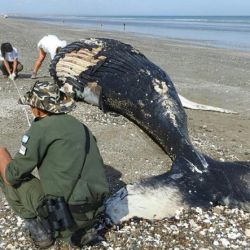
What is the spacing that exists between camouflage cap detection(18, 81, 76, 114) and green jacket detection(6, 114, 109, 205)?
79mm

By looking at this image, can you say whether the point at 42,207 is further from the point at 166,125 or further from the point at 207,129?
the point at 207,129

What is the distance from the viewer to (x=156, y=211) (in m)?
4.99

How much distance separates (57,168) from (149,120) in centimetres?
360

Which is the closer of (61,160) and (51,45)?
(61,160)

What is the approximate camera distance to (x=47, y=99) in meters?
4.24

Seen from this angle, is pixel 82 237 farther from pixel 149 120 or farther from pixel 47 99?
pixel 149 120

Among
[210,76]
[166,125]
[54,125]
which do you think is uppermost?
[54,125]

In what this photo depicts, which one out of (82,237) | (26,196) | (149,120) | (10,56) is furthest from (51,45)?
(82,237)

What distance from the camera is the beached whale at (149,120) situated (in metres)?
5.09

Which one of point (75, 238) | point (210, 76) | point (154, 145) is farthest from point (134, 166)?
point (210, 76)

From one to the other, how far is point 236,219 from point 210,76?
10.2 metres

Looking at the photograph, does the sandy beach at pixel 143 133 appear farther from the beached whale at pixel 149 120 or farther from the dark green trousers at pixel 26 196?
the dark green trousers at pixel 26 196

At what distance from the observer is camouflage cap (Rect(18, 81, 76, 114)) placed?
423 centimetres

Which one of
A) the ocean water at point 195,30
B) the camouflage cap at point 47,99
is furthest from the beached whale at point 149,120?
the ocean water at point 195,30
